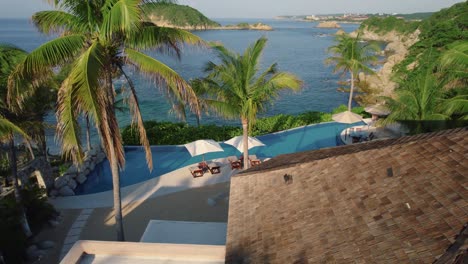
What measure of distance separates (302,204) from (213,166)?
33.0 feet

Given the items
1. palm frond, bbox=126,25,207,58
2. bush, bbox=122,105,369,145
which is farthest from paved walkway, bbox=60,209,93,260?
bush, bbox=122,105,369,145

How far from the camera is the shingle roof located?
5.29 meters

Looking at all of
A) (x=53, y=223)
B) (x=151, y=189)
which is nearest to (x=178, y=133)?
(x=151, y=189)

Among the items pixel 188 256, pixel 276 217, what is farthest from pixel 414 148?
pixel 188 256

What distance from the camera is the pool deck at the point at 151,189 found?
14750 mm

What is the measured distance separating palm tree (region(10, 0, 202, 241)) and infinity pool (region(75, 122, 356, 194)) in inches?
346

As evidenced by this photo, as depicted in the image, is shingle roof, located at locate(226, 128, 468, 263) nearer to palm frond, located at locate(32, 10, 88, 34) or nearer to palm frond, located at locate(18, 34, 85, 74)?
palm frond, located at locate(18, 34, 85, 74)

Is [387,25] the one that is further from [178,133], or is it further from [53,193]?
[53,193]

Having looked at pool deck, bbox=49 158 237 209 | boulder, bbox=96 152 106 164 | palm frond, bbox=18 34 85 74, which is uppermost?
palm frond, bbox=18 34 85 74

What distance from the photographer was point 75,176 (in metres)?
16.8

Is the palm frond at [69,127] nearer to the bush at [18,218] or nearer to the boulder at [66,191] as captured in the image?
the bush at [18,218]

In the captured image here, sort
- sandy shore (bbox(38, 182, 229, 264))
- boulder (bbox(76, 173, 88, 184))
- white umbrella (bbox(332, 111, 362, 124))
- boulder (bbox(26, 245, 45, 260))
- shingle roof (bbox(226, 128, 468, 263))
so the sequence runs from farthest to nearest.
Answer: white umbrella (bbox(332, 111, 362, 124)), boulder (bbox(76, 173, 88, 184)), sandy shore (bbox(38, 182, 229, 264)), boulder (bbox(26, 245, 45, 260)), shingle roof (bbox(226, 128, 468, 263))

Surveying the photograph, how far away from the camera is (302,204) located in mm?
7539

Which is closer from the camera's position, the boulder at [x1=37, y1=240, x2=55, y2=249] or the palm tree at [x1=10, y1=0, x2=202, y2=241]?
the palm tree at [x1=10, y1=0, x2=202, y2=241]
